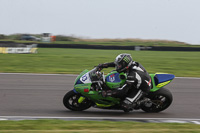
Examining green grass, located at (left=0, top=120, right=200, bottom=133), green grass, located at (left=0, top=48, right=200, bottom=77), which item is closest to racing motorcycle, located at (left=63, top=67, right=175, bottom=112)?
green grass, located at (left=0, top=120, right=200, bottom=133)

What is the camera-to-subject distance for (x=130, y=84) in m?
6.95

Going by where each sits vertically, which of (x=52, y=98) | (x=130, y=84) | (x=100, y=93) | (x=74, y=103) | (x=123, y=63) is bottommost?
(x=52, y=98)

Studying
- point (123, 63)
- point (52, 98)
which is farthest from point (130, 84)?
point (52, 98)

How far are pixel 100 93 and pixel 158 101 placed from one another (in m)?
1.37

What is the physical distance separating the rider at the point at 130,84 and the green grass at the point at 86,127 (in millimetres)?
1094

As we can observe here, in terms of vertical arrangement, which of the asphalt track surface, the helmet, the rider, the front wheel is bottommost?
the asphalt track surface

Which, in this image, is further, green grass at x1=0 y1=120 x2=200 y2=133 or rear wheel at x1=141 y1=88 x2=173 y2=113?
rear wheel at x1=141 y1=88 x2=173 y2=113

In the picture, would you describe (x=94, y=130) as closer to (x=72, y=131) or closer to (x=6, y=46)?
(x=72, y=131)

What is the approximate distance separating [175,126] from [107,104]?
176 cm

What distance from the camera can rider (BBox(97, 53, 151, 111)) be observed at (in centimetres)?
699

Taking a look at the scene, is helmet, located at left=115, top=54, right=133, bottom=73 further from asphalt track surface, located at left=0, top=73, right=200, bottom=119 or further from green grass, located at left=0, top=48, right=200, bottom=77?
green grass, located at left=0, top=48, right=200, bottom=77

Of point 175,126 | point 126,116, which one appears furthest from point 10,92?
point 175,126

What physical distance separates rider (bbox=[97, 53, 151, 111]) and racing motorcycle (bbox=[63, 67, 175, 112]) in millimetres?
137

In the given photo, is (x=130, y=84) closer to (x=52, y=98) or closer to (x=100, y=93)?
(x=100, y=93)
